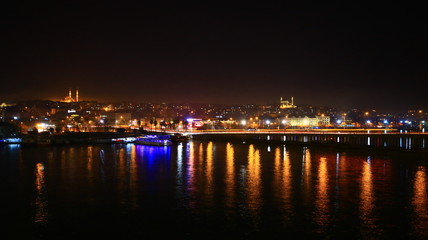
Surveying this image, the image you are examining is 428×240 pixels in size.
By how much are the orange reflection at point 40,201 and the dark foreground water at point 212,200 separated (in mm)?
35

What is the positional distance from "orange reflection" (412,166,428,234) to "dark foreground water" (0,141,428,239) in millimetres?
38

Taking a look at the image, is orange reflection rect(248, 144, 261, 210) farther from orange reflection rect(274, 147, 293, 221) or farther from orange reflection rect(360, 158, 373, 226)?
orange reflection rect(360, 158, 373, 226)

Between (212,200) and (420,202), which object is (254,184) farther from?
(420,202)

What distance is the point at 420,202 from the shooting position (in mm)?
15570

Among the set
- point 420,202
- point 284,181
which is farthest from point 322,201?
point 284,181

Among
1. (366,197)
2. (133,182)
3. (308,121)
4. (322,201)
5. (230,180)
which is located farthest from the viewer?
(308,121)

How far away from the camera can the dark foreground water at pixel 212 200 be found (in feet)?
39.6

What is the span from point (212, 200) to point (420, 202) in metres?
7.68

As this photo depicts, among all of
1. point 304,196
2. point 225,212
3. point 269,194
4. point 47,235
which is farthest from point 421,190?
point 47,235

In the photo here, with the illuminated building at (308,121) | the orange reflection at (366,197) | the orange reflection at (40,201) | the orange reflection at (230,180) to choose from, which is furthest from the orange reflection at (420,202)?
the illuminated building at (308,121)

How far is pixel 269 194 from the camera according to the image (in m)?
16.8

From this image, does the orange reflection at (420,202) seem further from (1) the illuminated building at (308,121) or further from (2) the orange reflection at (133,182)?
(1) the illuminated building at (308,121)

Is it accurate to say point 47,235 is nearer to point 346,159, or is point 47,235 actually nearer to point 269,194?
point 269,194

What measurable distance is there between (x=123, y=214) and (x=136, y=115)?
128 m
